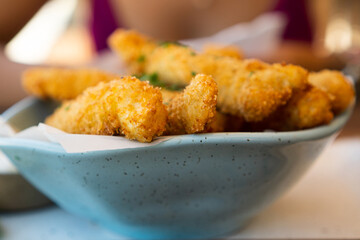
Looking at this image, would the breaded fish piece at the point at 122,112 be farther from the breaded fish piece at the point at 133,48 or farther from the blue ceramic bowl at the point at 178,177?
the breaded fish piece at the point at 133,48

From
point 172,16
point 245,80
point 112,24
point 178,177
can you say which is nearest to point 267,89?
point 245,80

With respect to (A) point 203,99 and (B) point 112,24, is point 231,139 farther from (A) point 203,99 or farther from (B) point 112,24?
(B) point 112,24

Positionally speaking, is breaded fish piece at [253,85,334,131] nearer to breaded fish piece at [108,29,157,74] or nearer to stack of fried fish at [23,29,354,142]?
stack of fried fish at [23,29,354,142]

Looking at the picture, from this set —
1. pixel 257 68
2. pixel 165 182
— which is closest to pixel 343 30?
pixel 257 68

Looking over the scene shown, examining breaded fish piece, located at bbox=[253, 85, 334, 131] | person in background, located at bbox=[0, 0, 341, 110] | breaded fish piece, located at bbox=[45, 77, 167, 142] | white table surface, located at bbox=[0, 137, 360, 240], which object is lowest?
white table surface, located at bbox=[0, 137, 360, 240]

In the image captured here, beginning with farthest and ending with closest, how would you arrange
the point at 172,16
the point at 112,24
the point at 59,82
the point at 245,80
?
the point at 112,24 < the point at 172,16 < the point at 59,82 < the point at 245,80

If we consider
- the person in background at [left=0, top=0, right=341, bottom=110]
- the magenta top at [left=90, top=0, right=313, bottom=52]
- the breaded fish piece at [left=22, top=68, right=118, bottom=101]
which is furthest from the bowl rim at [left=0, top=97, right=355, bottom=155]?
the magenta top at [left=90, top=0, right=313, bottom=52]

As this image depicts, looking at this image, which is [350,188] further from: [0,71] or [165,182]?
[0,71]
